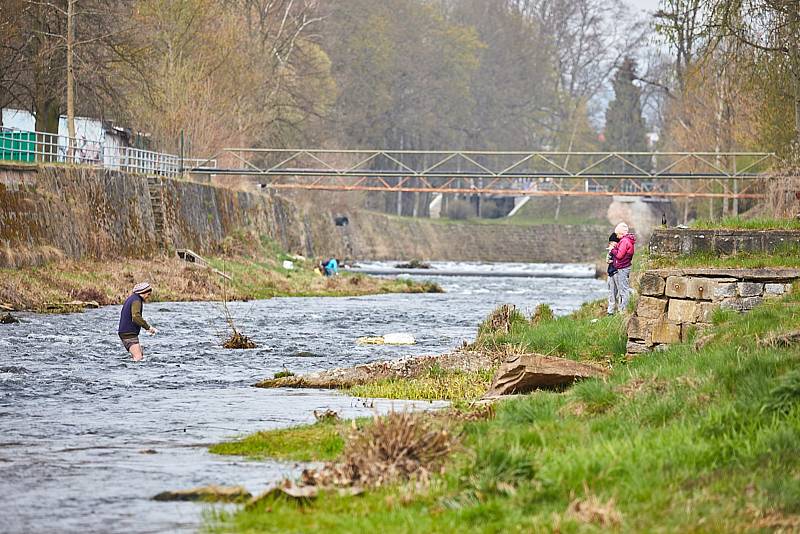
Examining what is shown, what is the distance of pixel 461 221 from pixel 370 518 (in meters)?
103

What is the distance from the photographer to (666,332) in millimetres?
18203

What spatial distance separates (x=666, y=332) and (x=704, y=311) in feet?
2.12

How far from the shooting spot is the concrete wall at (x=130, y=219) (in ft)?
123

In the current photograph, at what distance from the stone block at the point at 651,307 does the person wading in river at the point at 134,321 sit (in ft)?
Result: 25.3

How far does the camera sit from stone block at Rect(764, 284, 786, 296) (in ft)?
58.3

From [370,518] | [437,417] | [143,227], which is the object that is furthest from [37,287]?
[370,518]

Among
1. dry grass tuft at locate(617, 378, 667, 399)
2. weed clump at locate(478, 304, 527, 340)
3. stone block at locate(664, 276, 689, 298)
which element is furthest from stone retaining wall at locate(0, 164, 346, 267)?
dry grass tuft at locate(617, 378, 667, 399)

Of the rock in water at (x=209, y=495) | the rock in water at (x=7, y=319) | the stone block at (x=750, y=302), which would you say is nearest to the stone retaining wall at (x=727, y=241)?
the stone block at (x=750, y=302)

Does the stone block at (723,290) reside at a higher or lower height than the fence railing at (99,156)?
lower

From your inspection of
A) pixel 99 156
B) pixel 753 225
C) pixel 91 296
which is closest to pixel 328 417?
pixel 753 225

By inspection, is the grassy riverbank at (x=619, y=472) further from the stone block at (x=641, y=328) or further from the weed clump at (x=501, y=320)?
the weed clump at (x=501, y=320)

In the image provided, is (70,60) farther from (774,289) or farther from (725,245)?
(774,289)

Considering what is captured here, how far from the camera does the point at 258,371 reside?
21.2m

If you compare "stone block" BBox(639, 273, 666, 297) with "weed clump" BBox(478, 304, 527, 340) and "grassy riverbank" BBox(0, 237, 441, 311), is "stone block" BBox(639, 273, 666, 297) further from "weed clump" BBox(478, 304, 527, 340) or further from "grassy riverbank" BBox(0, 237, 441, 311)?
"grassy riverbank" BBox(0, 237, 441, 311)
